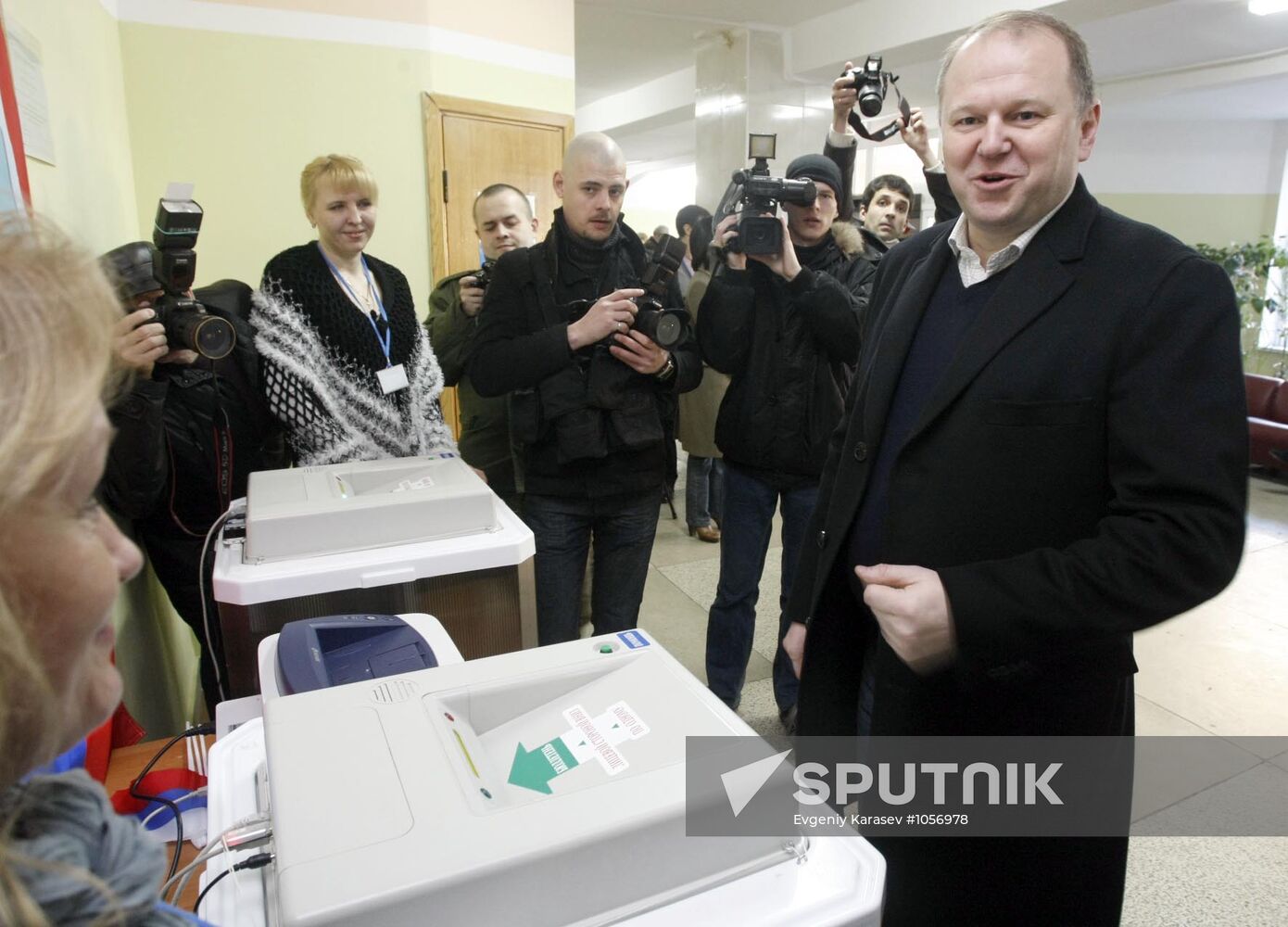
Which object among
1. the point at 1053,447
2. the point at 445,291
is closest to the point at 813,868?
the point at 1053,447

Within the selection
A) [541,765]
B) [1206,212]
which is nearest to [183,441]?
[541,765]

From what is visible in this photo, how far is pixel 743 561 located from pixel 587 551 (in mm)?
419

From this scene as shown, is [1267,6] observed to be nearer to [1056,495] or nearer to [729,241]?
[729,241]

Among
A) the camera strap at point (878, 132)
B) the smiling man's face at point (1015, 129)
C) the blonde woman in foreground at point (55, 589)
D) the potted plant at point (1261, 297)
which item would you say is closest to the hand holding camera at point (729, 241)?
the camera strap at point (878, 132)

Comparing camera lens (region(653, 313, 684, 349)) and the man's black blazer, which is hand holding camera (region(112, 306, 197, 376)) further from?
the man's black blazer

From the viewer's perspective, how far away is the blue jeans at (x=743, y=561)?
200 cm

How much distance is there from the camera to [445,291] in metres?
2.41

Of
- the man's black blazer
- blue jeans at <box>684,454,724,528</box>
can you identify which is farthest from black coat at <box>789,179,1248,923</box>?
blue jeans at <box>684,454,724,528</box>

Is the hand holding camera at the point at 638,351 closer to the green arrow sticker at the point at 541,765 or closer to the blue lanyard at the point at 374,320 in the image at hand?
the blue lanyard at the point at 374,320

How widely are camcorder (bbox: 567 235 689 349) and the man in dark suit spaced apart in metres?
0.68

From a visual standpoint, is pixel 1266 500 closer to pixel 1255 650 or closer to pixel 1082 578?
pixel 1255 650

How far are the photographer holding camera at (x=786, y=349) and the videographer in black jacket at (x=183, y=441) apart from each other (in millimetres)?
1090

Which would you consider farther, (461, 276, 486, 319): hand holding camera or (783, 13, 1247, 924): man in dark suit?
(461, 276, 486, 319): hand holding camera

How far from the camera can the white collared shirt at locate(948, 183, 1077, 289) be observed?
0.97 meters
